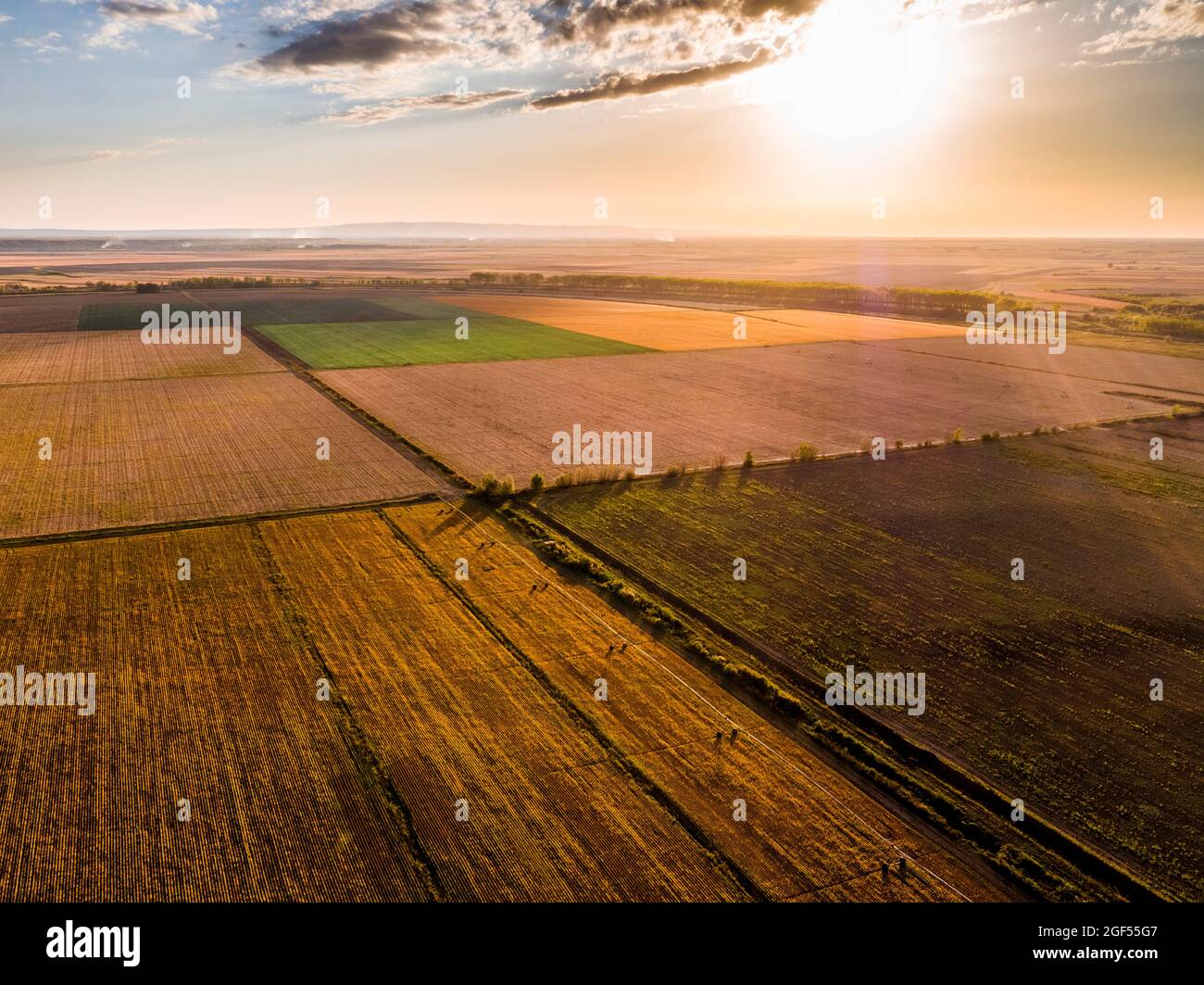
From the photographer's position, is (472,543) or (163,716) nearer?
(163,716)

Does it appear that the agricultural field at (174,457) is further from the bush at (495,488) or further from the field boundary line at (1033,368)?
the field boundary line at (1033,368)

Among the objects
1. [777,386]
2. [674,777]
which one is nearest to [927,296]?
[777,386]

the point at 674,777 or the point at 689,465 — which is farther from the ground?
the point at 689,465

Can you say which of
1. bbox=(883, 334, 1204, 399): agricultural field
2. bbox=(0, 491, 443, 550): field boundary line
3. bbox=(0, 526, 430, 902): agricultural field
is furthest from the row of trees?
bbox=(0, 526, 430, 902): agricultural field

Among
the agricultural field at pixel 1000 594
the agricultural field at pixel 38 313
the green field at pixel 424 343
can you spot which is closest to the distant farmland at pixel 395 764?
the agricultural field at pixel 1000 594

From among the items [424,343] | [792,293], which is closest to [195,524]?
[424,343]
